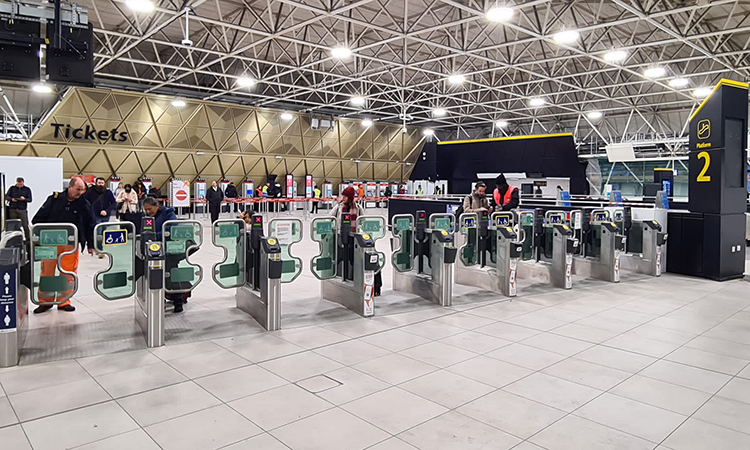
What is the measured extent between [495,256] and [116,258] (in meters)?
5.23

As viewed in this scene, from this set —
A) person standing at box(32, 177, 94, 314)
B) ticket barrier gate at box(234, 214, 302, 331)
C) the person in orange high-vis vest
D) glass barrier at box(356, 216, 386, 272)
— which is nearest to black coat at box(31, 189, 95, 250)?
person standing at box(32, 177, 94, 314)

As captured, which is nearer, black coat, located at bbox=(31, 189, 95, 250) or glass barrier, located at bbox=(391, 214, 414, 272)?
black coat, located at bbox=(31, 189, 95, 250)

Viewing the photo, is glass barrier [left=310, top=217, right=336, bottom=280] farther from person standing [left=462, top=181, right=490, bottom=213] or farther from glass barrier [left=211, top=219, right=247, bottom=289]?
person standing [left=462, top=181, right=490, bottom=213]

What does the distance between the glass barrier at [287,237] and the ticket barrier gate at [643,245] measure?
6.05m

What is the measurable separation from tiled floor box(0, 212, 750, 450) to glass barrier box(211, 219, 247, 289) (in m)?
0.54

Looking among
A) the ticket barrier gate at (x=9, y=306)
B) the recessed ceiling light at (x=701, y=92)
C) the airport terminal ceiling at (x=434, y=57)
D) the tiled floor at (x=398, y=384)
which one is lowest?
the tiled floor at (x=398, y=384)

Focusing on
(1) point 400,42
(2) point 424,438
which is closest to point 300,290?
(2) point 424,438

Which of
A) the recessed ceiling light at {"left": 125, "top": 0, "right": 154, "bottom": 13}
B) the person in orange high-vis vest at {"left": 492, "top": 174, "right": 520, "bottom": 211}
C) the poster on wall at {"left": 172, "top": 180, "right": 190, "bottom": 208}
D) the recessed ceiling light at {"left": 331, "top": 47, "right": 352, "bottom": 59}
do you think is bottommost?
the person in orange high-vis vest at {"left": 492, "top": 174, "right": 520, "bottom": 211}

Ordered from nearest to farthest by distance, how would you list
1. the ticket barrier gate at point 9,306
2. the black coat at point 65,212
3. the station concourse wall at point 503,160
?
1. the ticket barrier gate at point 9,306
2. the black coat at point 65,212
3. the station concourse wall at point 503,160

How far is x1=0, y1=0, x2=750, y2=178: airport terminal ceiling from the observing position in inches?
552

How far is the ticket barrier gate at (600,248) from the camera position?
8.59 meters

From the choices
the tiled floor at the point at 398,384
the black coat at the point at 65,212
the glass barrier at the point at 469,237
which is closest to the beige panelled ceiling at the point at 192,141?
the black coat at the point at 65,212

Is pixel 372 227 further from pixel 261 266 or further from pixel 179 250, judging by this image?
pixel 179 250

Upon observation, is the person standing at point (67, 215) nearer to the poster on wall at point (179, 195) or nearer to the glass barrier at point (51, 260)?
the glass barrier at point (51, 260)
